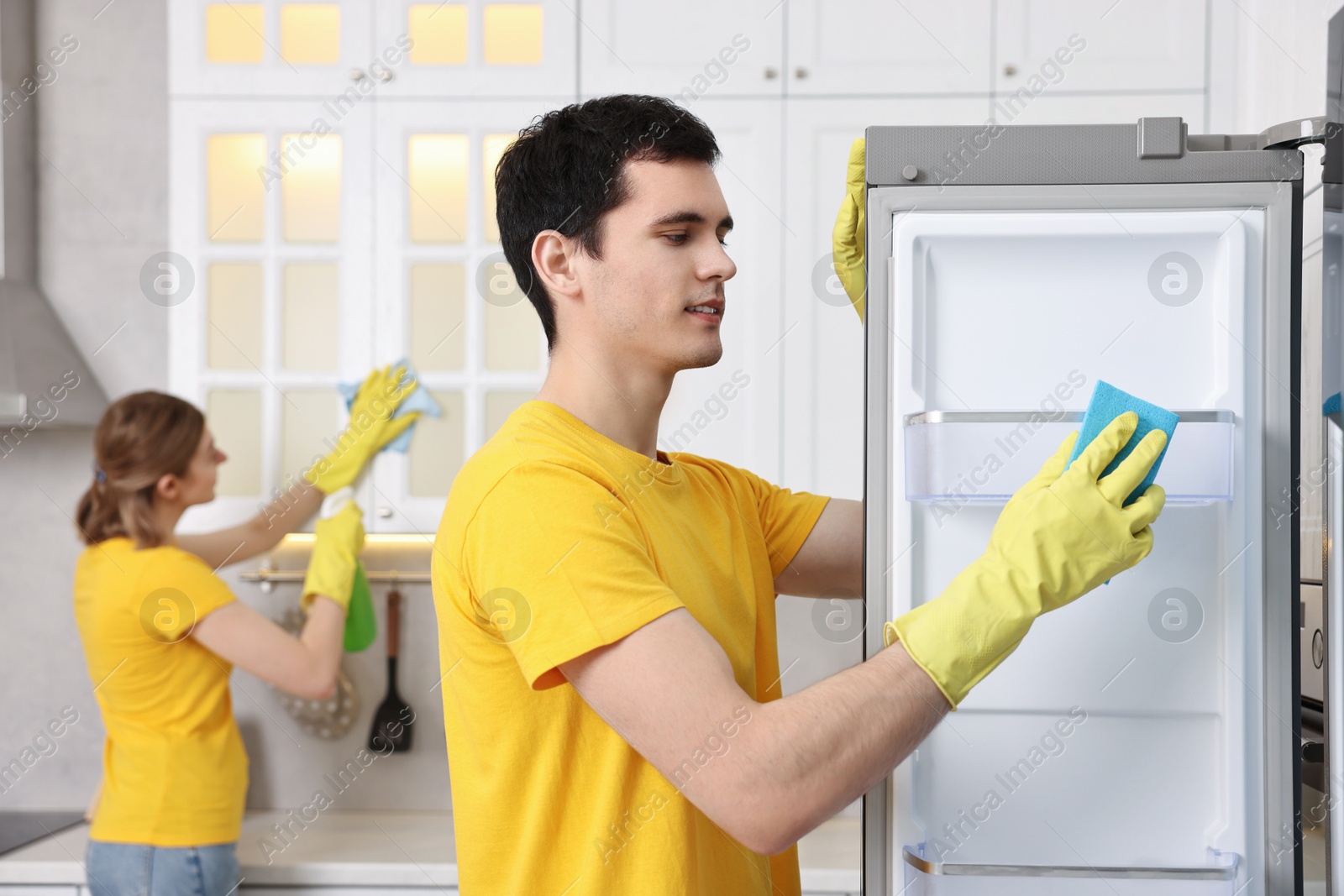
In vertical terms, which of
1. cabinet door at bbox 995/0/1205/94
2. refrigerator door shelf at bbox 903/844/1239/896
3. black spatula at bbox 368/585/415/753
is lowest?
black spatula at bbox 368/585/415/753

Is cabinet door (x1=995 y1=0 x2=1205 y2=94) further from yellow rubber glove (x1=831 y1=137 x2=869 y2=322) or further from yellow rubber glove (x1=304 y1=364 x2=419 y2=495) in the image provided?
yellow rubber glove (x1=304 y1=364 x2=419 y2=495)

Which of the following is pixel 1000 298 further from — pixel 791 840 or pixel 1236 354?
pixel 791 840

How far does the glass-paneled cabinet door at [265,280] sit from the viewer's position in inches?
77.5

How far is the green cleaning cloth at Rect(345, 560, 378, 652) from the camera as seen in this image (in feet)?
6.80

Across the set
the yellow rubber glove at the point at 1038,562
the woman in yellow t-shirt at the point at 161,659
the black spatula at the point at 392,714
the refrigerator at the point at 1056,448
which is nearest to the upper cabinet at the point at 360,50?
the woman in yellow t-shirt at the point at 161,659

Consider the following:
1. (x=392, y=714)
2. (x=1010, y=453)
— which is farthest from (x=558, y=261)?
(x=392, y=714)

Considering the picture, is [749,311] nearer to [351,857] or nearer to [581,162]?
[581,162]

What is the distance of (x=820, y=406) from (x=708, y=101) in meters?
0.59

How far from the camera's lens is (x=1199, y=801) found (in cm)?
102

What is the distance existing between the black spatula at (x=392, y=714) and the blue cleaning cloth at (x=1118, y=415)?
162 cm

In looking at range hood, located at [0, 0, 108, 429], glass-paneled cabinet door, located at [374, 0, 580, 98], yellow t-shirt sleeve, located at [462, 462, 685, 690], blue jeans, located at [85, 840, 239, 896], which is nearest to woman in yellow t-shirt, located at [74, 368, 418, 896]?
blue jeans, located at [85, 840, 239, 896]

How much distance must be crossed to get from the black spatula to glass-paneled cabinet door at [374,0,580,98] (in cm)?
102


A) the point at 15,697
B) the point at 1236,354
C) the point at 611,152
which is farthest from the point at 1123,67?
the point at 15,697

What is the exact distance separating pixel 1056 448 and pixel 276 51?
1.64m
